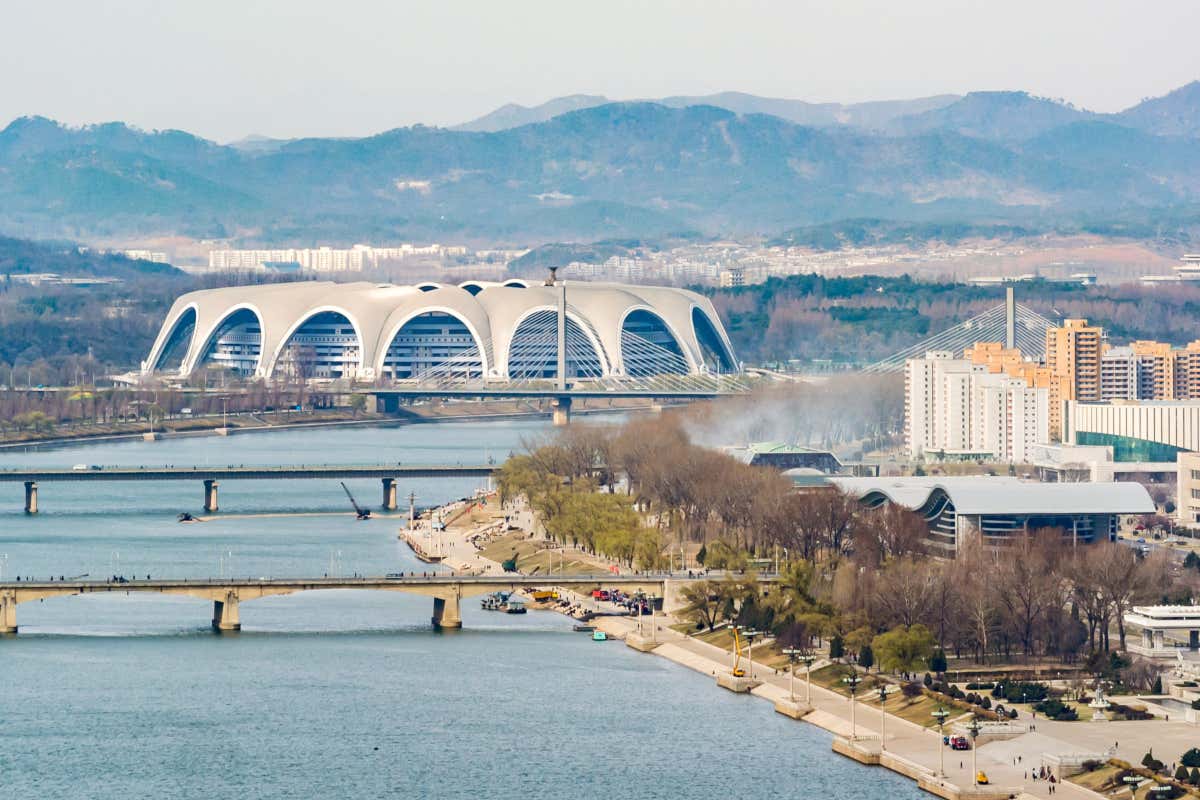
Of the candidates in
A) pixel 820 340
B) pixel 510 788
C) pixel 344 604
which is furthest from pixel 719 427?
pixel 510 788

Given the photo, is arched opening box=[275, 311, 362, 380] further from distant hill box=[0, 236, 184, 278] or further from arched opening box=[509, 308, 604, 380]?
distant hill box=[0, 236, 184, 278]

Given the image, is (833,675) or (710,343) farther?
(710,343)

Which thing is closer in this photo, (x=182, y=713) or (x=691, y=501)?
(x=182, y=713)

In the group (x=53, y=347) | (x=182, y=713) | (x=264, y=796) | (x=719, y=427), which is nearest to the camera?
(x=264, y=796)

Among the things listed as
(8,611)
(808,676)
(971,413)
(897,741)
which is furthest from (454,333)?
(897,741)

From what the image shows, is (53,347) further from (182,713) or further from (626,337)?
(182,713)

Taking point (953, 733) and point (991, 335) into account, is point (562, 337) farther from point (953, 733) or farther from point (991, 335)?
point (953, 733)

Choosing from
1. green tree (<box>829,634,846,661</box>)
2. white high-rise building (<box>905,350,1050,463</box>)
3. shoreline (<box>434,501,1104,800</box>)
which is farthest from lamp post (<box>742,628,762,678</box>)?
white high-rise building (<box>905,350,1050,463</box>)
